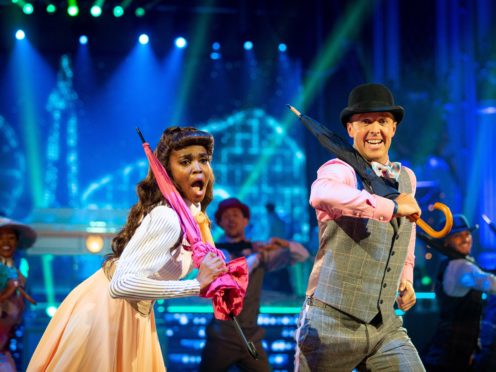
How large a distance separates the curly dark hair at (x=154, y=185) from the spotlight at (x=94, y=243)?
4.11m

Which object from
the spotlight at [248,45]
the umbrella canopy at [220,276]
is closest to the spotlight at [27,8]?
the spotlight at [248,45]

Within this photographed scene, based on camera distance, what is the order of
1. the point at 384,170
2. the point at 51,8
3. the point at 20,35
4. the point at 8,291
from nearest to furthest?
the point at 384,170
the point at 8,291
the point at 51,8
the point at 20,35

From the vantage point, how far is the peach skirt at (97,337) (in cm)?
279

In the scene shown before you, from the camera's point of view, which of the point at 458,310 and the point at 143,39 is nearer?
the point at 458,310

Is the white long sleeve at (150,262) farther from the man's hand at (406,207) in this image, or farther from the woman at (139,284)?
the man's hand at (406,207)

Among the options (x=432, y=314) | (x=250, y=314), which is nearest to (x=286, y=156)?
(x=432, y=314)

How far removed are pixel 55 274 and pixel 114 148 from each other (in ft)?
13.9

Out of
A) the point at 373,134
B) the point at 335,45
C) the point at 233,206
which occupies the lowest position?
the point at 233,206

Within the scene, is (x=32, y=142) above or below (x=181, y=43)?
below

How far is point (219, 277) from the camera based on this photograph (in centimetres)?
267

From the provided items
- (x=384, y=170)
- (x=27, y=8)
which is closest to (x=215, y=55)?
(x=27, y=8)

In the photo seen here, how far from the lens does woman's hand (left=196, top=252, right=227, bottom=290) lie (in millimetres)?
2648

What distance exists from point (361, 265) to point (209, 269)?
70 centimetres

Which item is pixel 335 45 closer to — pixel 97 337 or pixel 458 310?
pixel 458 310
